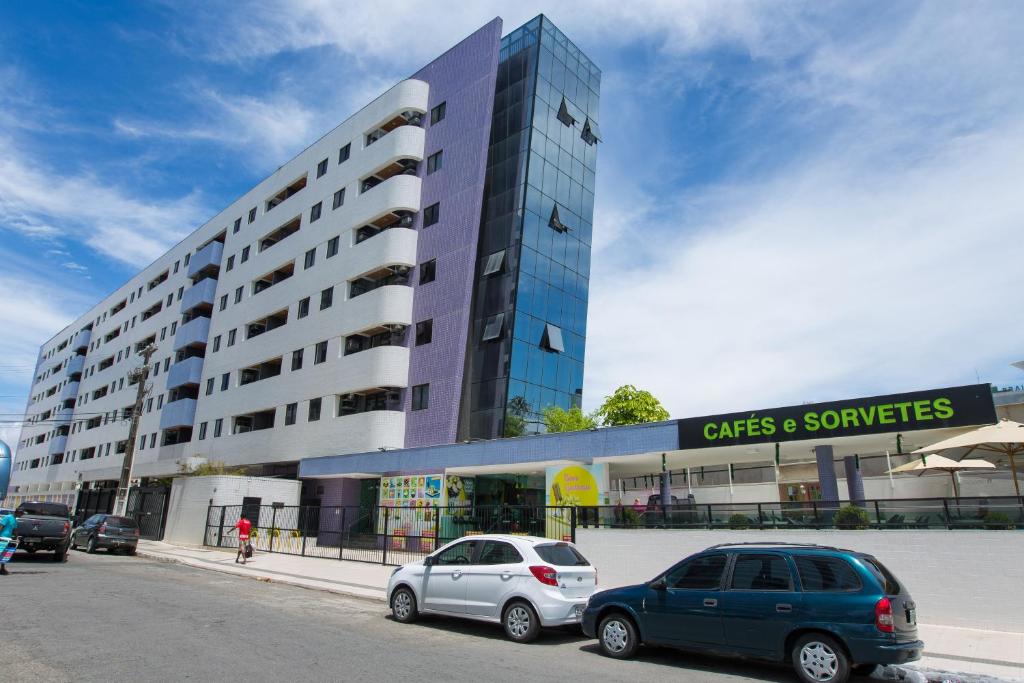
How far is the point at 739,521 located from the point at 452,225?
23.3 metres

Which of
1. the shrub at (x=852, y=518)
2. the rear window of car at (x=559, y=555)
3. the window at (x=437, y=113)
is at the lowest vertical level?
the rear window of car at (x=559, y=555)

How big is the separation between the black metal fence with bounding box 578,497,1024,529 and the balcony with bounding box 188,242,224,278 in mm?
44348

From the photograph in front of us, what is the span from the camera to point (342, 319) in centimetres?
3612

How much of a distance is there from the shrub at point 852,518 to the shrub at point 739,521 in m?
1.93

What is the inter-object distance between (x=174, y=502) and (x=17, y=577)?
18.9 metres

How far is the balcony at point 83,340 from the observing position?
73.2m

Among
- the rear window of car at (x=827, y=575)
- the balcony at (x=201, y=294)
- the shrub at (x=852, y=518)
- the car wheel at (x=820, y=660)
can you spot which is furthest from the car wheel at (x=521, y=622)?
the balcony at (x=201, y=294)

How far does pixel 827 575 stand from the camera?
7734mm

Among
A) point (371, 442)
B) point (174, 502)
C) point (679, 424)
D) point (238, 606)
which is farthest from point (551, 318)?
point (238, 606)

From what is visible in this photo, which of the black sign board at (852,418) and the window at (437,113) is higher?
the window at (437,113)

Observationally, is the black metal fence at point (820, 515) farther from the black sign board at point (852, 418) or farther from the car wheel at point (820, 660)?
the car wheel at point (820, 660)

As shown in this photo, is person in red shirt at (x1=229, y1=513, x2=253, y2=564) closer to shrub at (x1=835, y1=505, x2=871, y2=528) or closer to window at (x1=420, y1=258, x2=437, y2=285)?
window at (x1=420, y1=258, x2=437, y2=285)

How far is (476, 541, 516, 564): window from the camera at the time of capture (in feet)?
34.1

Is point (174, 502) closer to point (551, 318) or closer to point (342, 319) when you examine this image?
point (342, 319)
